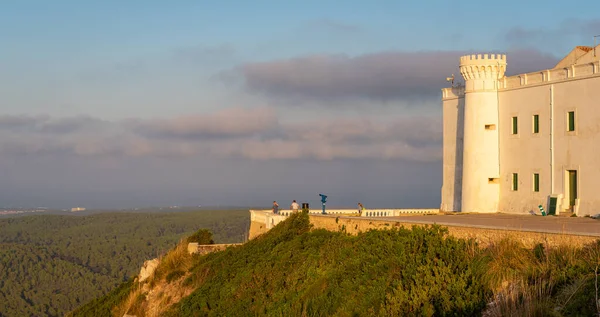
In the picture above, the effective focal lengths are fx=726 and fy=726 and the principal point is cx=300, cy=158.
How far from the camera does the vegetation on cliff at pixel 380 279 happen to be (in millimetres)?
12789

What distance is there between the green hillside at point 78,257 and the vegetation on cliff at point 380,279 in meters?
53.9

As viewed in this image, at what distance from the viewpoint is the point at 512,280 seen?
1372 cm

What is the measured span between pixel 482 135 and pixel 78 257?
435ft

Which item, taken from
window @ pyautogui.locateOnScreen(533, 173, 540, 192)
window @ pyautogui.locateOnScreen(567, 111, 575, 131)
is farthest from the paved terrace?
window @ pyautogui.locateOnScreen(567, 111, 575, 131)

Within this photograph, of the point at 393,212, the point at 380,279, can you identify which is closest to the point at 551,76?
the point at 393,212

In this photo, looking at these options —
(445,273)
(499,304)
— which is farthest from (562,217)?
(499,304)

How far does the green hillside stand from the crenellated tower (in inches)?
1969

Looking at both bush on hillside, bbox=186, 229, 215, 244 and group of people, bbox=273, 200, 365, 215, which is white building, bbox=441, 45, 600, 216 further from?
bush on hillside, bbox=186, 229, 215, 244

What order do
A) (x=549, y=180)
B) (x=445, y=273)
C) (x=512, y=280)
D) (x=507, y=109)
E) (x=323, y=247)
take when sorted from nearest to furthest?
(x=512, y=280) → (x=445, y=273) → (x=323, y=247) → (x=549, y=180) → (x=507, y=109)

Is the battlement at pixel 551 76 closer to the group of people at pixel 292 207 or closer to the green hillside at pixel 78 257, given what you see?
the group of people at pixel 292 207

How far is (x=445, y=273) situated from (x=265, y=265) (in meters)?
11.1

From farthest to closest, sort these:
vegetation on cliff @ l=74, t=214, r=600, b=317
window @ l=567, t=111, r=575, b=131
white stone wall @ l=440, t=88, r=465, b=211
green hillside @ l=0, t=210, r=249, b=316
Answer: green hillside @ l=0, t=210, r=249, b=316 < white stone wall @ l=440, t=88, r=465, b=211 < window @ l=567, t=111, r=575, b=131 < vegetation on cliff @ l=74, t=214, r=600, b=317

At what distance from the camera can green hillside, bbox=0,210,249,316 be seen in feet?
377

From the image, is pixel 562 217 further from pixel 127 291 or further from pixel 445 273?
pixel 127 291
